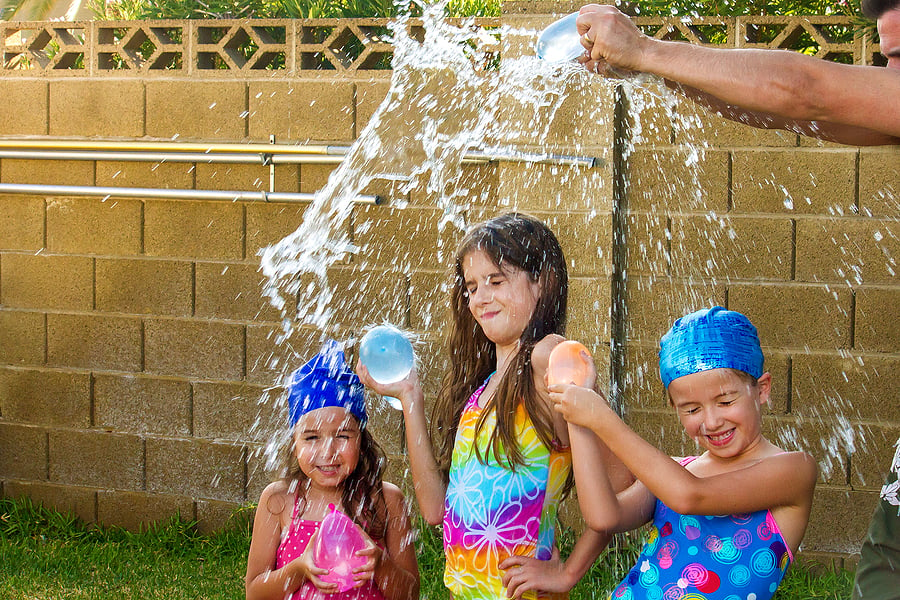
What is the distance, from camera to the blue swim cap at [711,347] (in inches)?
85.1

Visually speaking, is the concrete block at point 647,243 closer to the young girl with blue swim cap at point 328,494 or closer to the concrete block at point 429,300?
the concrete block at point 429,300

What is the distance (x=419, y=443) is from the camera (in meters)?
2.51

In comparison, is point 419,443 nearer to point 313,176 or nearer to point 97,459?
point 313,176

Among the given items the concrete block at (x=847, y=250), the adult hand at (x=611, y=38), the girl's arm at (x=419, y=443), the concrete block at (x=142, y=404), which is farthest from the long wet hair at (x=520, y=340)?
the concrete block at (x=142, y=404)

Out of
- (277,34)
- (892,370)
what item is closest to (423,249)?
(892,370)

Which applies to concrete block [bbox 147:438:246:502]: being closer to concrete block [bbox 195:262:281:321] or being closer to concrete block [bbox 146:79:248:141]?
concrete block [bbox 195:262:281:321]

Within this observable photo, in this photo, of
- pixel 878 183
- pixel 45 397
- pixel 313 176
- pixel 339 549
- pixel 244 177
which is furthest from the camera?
pixel 45 397

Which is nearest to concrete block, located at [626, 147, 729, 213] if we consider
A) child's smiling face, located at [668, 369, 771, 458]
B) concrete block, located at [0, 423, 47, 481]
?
child's smiling face, located at [668, 369, 771, 458]

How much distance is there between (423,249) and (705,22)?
1416 millimetres

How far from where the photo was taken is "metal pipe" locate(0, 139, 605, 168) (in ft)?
12.6

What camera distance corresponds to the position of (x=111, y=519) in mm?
4613

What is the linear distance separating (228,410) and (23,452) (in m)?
1.15

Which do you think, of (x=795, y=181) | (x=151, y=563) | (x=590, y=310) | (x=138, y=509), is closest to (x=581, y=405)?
(x=590, y=310)

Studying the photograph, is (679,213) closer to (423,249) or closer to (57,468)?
(423,249)
